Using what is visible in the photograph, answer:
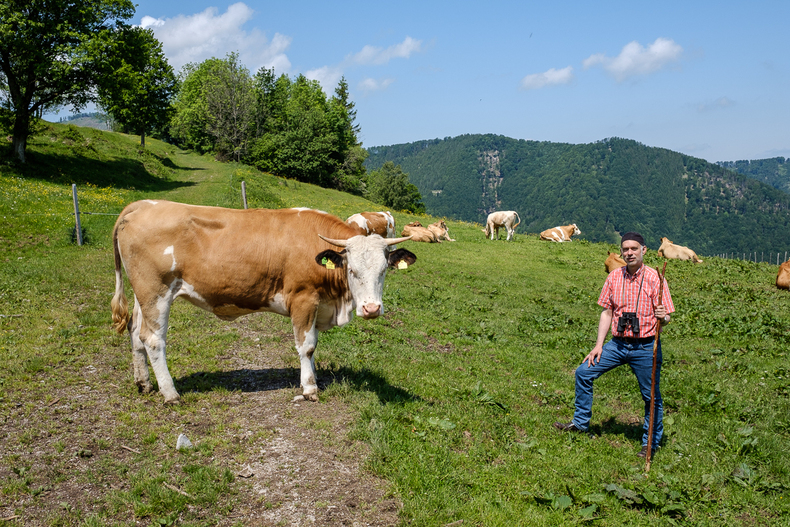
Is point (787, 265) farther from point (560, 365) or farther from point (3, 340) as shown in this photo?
point (3, 340)

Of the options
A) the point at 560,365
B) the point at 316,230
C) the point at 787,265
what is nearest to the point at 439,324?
the point at 560,365

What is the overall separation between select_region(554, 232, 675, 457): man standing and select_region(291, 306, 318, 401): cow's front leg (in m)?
3.72

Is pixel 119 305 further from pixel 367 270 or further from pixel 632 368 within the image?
pixel 632 368

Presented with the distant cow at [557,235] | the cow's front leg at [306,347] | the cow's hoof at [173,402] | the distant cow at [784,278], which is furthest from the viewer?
the distant cow at [557,235]

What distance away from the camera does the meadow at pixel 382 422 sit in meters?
4.73

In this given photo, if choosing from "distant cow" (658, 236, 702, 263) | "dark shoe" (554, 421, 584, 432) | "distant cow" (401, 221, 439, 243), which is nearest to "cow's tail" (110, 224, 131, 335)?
"dark shoe" (554, 421, 584, 432)

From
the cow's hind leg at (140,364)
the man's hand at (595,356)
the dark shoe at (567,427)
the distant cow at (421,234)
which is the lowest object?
the dark shoe at (567,427)

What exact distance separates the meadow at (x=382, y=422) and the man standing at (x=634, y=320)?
0.98m

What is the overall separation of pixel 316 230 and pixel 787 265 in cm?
1958

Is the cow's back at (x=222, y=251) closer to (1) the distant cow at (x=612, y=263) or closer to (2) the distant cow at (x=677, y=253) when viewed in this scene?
(1) the distant cow at (x=612, y=263)

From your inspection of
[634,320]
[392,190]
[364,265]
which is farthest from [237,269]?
[392,190]

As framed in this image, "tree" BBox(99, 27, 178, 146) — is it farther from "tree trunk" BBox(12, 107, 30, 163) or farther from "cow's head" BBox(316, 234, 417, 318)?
"cow's head" BBox(316, 234, 417, 318)

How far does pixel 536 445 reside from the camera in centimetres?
608

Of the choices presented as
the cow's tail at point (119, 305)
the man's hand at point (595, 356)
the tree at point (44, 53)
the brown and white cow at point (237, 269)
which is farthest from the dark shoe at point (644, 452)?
the tree at point (44, 53)
